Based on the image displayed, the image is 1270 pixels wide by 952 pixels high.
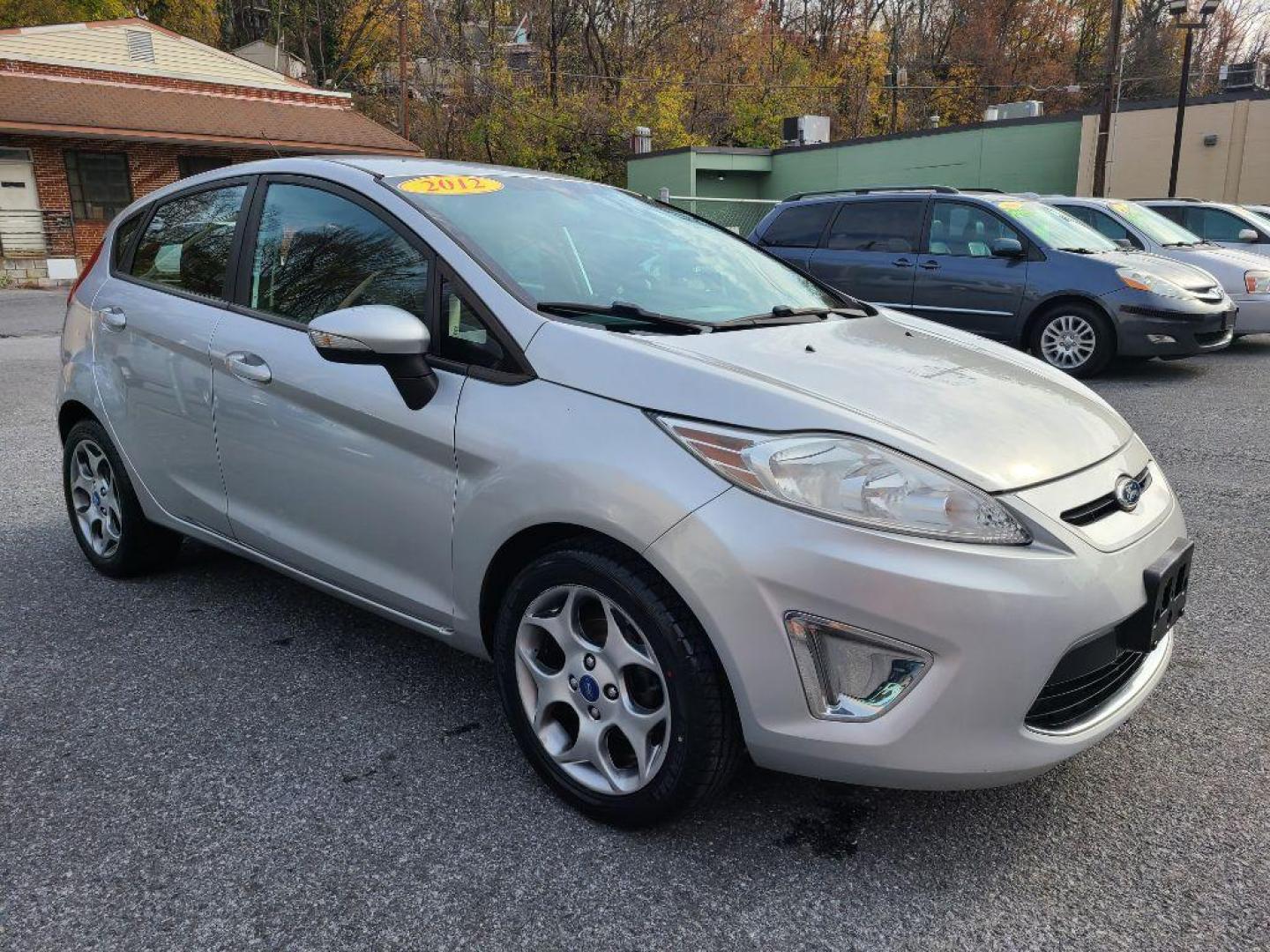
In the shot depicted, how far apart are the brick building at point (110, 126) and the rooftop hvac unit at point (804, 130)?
1186cm

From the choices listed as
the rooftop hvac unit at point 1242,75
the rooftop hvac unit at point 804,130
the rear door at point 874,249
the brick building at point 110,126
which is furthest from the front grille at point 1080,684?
the rooftop hvac unit at point 804,130

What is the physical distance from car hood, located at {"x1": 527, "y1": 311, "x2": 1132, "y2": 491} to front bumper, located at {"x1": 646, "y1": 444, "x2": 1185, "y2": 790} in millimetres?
196

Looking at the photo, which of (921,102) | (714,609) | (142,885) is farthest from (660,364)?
(921,102)

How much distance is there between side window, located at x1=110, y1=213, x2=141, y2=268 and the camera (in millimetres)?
4012

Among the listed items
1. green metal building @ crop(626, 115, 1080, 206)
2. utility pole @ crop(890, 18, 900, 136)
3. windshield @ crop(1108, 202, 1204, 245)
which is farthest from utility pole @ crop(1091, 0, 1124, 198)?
utility pole @ crop(890, 18, 900, 136)

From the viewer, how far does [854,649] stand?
80.2 inches

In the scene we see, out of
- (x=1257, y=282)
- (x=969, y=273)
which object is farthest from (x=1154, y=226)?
(x=969, y=273)

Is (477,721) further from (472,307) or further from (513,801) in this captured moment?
(472,307)

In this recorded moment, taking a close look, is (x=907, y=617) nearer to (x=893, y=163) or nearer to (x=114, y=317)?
(x=114, y=317)

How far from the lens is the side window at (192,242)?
3.47 m

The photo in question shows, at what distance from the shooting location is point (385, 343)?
250 centimetres

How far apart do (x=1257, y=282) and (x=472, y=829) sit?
10.6 meters

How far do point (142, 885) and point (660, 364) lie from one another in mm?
1633

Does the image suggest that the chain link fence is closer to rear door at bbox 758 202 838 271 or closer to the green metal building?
the green metal building
